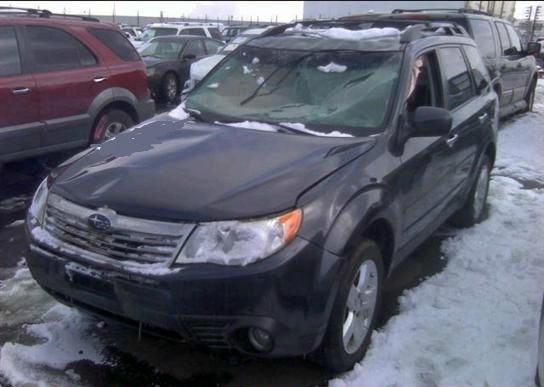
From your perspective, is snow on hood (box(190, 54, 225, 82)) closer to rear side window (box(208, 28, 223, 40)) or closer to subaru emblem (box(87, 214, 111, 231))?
rear side window (box(208, 28, 223, 40))

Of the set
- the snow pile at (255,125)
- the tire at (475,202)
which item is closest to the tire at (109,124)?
the snow pile at (255,125)

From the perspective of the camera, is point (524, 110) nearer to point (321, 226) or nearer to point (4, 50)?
point (4, 50)

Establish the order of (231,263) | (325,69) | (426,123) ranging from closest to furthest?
1. (231,263)
2. (426,123)
3. (325,69)

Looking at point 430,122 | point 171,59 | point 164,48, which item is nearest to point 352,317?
point 430,122

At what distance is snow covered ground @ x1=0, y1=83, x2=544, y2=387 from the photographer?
309cm

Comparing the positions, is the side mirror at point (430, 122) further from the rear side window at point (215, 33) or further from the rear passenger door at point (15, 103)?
the rear side window at point (215, 33)

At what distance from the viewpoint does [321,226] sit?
2.70 meters

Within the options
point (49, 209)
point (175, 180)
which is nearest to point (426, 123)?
point (175, 180)

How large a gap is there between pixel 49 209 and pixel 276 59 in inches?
74.9

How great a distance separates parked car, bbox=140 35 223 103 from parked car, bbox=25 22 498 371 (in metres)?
9.32

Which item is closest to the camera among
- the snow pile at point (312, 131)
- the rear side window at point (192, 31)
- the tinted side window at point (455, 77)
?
the snow pile at point (312, 131)

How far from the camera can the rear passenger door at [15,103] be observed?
5.77 meters

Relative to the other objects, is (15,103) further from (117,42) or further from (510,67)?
(510,67)

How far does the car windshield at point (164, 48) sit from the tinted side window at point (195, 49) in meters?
0.16
